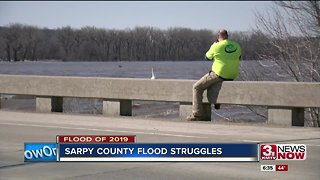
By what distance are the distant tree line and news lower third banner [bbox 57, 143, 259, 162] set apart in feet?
18.7

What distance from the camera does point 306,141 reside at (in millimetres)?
9961

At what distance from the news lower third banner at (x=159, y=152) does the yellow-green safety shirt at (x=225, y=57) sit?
4.71 metres

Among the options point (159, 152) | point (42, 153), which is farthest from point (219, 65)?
point (42, 153)

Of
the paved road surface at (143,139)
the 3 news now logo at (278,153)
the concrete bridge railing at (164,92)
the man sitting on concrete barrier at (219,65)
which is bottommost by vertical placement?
the paved road surface at (143,139)

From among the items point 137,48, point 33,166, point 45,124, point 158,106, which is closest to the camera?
point 33,166

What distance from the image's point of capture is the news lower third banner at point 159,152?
25.5 feet

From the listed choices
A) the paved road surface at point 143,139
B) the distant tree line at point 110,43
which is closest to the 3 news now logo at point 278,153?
the paved road surface at point 143,139

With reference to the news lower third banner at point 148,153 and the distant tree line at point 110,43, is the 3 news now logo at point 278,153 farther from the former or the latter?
the distant tree line at point 110,43

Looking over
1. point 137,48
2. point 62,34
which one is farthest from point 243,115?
point 137,48

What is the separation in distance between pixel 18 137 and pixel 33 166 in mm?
2925

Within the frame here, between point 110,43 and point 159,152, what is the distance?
23.5 m

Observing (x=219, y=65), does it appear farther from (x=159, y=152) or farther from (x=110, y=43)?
(x=110, y=43)

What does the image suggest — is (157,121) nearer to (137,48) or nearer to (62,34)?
(62,34)

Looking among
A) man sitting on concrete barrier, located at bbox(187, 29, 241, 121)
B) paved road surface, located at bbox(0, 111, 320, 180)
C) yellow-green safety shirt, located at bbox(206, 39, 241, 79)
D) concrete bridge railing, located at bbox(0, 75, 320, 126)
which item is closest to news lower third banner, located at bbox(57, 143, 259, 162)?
paved road surface, located at bbox(0, 111, 320, 180)
